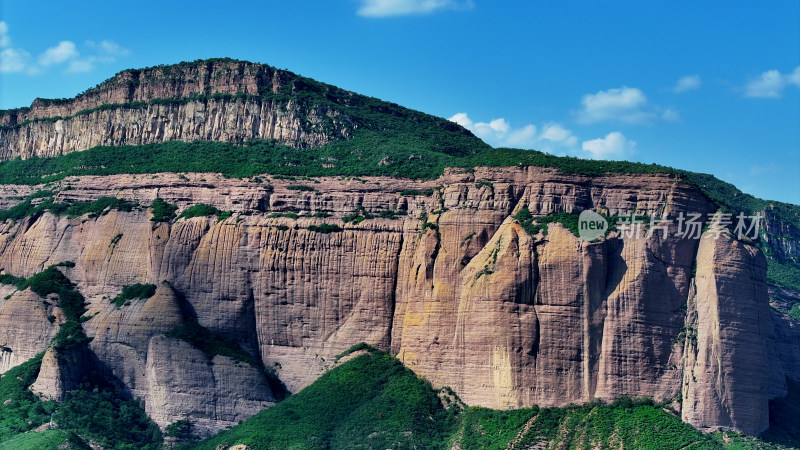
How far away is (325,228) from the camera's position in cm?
7206

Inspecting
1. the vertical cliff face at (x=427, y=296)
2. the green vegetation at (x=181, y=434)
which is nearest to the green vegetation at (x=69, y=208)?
the vertical cliff face at (x=427, y=296)

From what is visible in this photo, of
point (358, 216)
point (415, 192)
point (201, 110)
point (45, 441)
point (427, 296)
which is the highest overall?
point (201, 110)

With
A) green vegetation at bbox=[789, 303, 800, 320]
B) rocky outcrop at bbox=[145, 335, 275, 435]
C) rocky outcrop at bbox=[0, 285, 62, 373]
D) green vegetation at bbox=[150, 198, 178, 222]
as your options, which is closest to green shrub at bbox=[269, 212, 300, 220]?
green vegetation at bbox=[150, 198, 178, 222]

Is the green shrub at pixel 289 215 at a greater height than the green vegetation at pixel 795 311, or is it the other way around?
the green shrub at pixel 289 215

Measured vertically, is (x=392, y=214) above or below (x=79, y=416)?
above

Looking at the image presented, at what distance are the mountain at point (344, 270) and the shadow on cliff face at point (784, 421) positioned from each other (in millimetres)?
310

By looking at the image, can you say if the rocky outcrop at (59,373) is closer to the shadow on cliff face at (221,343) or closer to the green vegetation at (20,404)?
the green vegetation at (20,404)

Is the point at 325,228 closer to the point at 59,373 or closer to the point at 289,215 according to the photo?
the point at 289,215

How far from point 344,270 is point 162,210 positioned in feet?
45.9

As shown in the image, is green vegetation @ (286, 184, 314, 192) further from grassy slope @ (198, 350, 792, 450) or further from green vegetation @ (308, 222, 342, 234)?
grassy slope @ (198, 350, 792, 450)

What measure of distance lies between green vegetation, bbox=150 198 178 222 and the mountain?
0.51ft

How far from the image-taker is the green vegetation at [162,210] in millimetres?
76062

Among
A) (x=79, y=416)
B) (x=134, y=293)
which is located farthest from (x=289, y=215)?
(x=79, y=416)

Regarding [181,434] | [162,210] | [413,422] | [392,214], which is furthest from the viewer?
[162,210]
